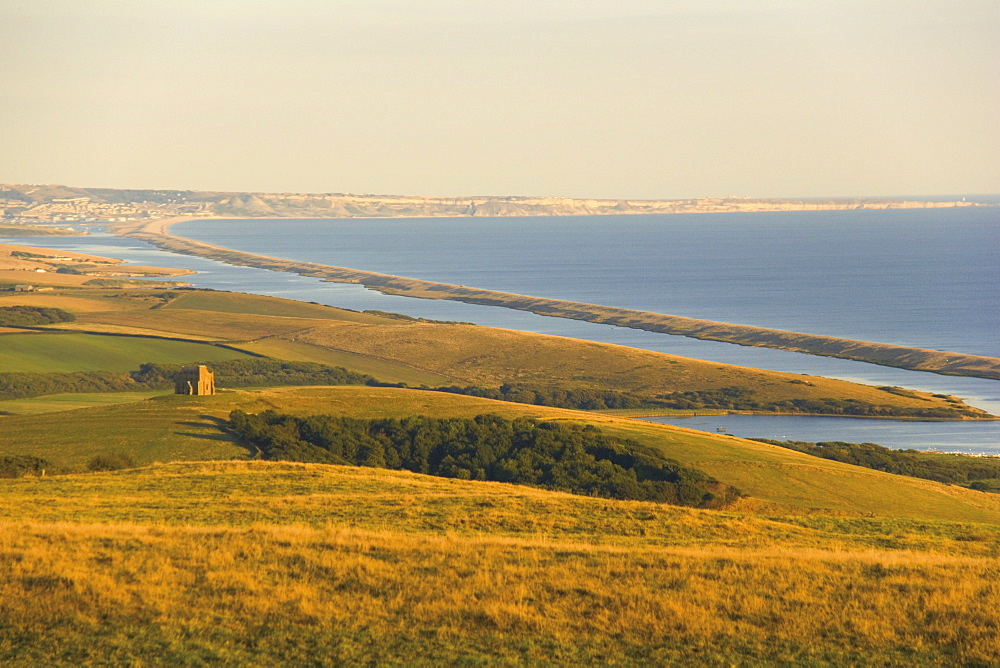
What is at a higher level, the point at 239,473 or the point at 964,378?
the point at 239,473

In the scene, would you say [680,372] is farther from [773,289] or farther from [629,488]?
[773,289]

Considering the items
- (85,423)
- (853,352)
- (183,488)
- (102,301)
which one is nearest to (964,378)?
(853,352)

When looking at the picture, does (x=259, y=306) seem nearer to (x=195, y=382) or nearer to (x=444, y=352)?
(x=444, y=352)

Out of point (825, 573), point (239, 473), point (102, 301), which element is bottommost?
point (102, 301)

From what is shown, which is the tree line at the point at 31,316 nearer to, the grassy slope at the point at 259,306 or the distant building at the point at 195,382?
the grassy slope at the point at 259,306

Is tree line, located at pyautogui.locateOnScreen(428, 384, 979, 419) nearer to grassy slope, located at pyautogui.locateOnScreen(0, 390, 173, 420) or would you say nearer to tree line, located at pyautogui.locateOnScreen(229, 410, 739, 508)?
grassy slope, located at pyautogui.locateOnScreen(0, 390, 173, 420)

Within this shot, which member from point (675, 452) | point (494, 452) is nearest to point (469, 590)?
point (675, 452)

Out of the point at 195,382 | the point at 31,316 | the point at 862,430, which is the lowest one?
the point at 31,316
